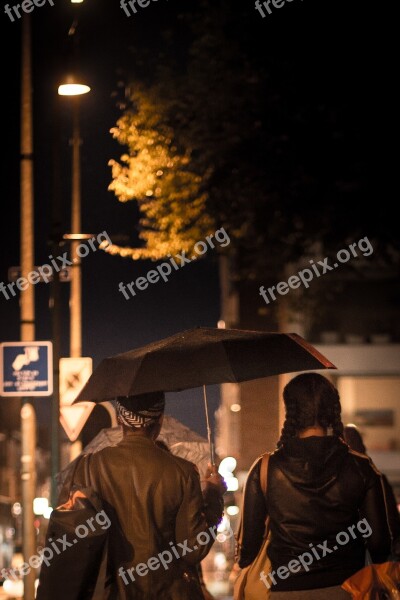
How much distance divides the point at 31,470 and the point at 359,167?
5223 millimetres

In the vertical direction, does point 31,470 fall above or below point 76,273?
below

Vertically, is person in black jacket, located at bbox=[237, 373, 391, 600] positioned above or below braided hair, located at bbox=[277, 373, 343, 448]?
below

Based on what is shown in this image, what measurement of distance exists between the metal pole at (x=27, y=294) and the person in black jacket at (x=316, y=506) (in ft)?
31.8

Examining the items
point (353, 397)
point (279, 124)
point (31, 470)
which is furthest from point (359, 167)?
point (353, 397)

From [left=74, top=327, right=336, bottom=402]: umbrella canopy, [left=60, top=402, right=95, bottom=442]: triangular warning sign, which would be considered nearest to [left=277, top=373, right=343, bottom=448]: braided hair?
[left=74, top=327, right=336, bottom=402]: umbrella canopy

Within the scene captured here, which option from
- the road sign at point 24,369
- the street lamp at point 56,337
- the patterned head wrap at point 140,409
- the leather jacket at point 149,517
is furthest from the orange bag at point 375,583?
the street lamp at point 56,337

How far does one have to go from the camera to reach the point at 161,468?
584 centimetres

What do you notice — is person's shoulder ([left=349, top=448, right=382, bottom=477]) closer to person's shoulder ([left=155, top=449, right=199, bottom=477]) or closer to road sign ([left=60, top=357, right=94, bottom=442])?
person's shoulder ([left=155, top=449, right=199, bottom=477])

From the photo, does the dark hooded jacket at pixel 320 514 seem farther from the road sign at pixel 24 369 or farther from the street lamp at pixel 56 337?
the street lamp at pixel 56 337

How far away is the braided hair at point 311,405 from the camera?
5.67 metres

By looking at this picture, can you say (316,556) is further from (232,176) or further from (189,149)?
(189,149)

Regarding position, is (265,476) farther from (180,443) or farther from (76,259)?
(76,259)

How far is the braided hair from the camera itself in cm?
567

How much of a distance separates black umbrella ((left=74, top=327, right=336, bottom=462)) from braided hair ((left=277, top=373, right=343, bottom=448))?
76 cm
